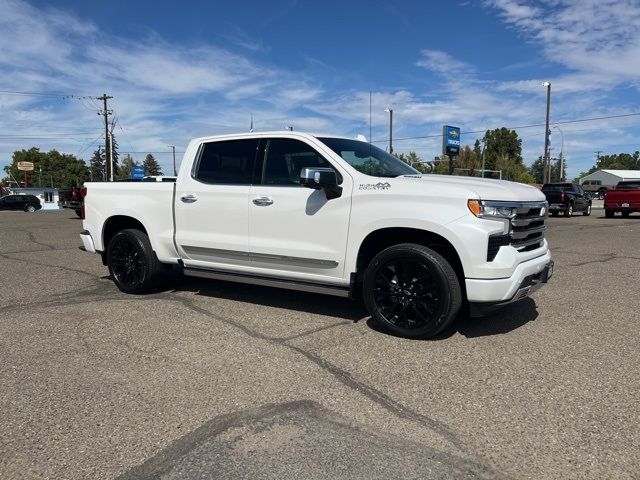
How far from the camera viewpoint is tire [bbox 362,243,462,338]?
4469mm

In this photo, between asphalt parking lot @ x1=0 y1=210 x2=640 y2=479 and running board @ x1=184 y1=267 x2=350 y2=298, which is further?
running board @ x1=184 y1=267 x2=350 y2=298

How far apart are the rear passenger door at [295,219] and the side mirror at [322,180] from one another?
2.4 inches

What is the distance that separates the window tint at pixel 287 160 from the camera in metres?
5.34

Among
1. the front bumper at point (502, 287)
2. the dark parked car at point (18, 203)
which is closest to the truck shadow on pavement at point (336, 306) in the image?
the front bumper at point (502, 287)

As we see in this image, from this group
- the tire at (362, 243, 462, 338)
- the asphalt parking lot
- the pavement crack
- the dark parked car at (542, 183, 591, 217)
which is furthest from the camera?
the dark parked car at (542, 183, 591, 217)

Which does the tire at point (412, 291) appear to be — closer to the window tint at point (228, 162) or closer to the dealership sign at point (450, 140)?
the window tint at point (228, 162)

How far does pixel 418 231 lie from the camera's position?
15.7ft

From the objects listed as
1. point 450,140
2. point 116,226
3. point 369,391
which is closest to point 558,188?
point 450,140

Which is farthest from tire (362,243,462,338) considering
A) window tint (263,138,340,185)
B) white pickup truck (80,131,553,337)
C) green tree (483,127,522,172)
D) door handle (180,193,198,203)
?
green tree (483,127,522,172)

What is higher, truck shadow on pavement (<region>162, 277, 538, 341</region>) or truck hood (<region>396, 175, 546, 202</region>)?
truck hood (<region>396, 175, 546, 202</region>)

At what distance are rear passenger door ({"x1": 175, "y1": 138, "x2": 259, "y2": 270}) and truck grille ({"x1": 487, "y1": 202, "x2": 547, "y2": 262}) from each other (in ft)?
8.35

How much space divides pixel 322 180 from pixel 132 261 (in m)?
3.04

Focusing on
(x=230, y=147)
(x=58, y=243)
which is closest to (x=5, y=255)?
(x=58, y=243)

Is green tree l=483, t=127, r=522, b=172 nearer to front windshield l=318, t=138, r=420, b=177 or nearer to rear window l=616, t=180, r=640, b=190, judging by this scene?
rear window l=616, t=180, r=640, b=190
